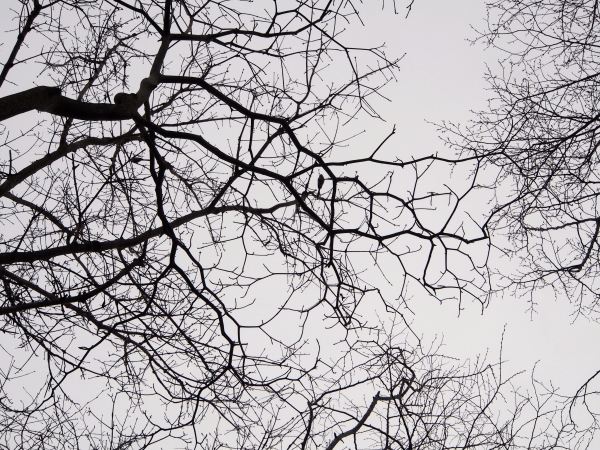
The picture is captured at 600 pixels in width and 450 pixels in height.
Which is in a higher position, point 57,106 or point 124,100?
point 124,100

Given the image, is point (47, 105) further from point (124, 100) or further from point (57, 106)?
point (124, 100)

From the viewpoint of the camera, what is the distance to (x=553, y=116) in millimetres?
5211

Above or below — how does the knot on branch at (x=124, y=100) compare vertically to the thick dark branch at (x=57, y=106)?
above

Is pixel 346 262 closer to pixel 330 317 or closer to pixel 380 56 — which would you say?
pixel 330 317

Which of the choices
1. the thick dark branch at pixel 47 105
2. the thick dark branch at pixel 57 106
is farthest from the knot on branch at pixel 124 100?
the thick dark branch at pixel 47 105

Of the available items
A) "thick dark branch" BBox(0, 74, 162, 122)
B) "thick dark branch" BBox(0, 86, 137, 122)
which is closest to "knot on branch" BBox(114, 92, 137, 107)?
"thick dark branch" BBox(0, 74, 162, 122)

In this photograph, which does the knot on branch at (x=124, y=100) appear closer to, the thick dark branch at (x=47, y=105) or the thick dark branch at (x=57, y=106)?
the thick dark branch at (x=57, y=106)

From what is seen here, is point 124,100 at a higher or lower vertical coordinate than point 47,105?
higher

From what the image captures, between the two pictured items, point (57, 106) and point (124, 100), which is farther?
point (124, 100)

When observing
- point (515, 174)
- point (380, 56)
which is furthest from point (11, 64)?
point (515, 174)

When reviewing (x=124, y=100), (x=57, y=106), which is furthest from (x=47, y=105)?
(x=124, y=100)

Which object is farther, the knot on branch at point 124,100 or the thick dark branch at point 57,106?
the knot on branch at point 124,100

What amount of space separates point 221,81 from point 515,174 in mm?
2439

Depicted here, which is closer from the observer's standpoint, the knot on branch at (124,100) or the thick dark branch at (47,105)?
the thick dark branch at (47,105)
